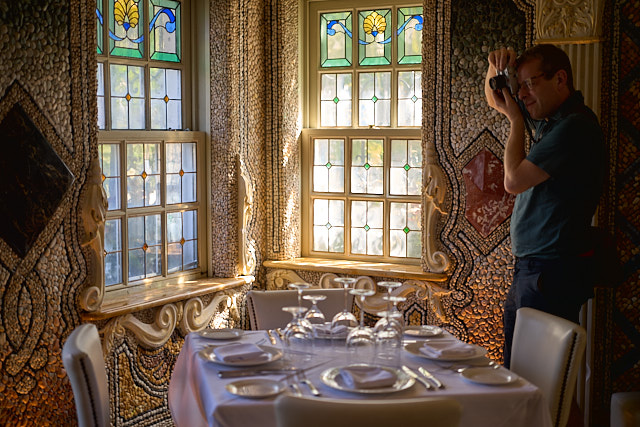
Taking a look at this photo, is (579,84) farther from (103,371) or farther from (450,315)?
→ (103,371)

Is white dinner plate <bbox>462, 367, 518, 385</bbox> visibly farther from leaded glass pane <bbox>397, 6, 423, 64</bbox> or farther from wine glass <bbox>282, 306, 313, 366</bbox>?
leaded glass pane <bbox>397, 6, 423, 64</bbox>

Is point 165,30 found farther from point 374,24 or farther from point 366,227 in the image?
point 366,227

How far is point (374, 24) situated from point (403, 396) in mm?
2936

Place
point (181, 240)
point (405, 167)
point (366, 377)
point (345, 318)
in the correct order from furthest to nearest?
point (405, 167) → point (181, 240) → point (345, 318) → point (366, 377)

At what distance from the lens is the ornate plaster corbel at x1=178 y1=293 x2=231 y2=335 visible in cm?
418

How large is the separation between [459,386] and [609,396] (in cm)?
192

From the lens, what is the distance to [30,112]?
327 centimetres

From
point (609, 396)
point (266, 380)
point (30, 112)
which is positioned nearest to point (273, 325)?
point (266, 380)

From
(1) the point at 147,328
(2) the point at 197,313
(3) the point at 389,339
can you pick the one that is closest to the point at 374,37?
(2) the point at 197,313

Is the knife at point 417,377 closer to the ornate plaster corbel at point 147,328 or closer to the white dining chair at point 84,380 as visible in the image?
the white dining chair at point 84,380

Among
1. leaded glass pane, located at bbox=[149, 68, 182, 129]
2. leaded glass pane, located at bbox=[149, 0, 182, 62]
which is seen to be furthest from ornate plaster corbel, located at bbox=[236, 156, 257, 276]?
leaded glass pane, located at bbox=[149, 0, 182, 62]

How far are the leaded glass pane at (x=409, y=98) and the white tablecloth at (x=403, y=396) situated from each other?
2.22 metres

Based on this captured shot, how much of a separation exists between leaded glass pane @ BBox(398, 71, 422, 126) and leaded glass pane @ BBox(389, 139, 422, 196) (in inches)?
5.0

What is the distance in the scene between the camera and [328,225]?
4.92 meters
